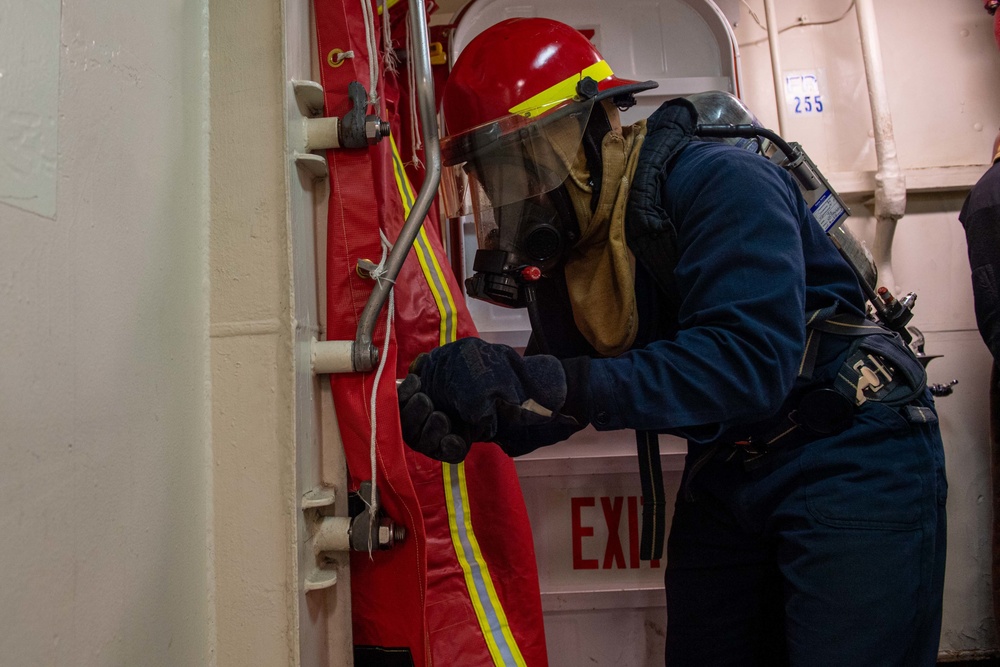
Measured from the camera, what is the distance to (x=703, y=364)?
95cm

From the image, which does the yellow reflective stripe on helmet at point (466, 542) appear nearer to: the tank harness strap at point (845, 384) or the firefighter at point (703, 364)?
the firefighter at point (703, 364)

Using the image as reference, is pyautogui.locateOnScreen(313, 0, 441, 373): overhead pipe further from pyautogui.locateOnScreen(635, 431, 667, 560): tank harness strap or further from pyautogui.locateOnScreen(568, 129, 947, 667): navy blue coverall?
pyautogui.locateOnScreen(635, 431, 667, 560): tank harness strap

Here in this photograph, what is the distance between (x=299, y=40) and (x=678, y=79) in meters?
1.15

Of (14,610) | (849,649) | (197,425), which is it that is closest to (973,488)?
(849,649)

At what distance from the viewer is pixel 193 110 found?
0.91 meters

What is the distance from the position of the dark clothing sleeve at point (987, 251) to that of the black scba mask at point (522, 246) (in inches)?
47.3

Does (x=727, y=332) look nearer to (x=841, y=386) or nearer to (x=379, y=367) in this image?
(x=841, y=386)

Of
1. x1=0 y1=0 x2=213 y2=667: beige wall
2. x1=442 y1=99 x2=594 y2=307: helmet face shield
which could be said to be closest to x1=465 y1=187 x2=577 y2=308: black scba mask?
x1=442 y1=99 x2=594 y2=307: helmet face shield

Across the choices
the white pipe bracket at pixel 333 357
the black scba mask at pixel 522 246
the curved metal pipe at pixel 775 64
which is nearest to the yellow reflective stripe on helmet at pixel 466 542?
the black scba mask at pixel 522 246

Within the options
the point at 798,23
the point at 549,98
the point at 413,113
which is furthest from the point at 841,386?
→ the point at 798,23

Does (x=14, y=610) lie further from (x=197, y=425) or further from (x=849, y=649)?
(x=849, y=649)

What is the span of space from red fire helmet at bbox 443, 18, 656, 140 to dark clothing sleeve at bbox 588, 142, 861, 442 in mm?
369

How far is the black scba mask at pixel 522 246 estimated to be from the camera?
126cm

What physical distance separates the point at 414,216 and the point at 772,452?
2.35 feet
